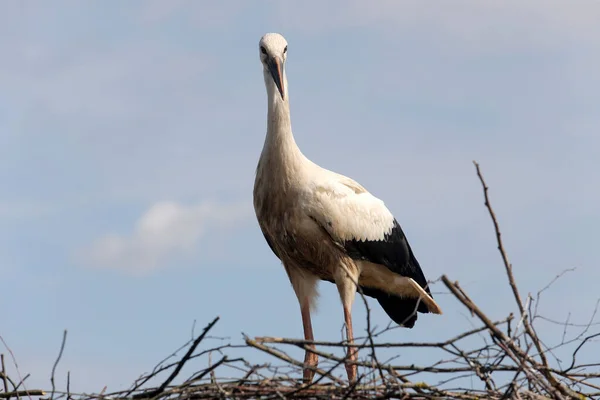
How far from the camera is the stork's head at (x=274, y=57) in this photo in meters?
6.53

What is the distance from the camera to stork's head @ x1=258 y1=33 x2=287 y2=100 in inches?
257

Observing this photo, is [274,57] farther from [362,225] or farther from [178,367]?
[178,367]

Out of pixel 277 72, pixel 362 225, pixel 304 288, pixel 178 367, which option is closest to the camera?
pixel 178 367

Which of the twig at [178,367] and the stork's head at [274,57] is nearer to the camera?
the twig at [178,367]

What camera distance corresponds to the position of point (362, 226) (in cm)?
674

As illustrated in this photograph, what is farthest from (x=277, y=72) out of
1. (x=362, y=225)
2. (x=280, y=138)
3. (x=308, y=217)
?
(x=362, y=225)

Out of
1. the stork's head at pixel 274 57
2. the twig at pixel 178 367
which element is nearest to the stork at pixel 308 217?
the stork's head at pixel 274 57

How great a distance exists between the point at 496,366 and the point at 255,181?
232 cm

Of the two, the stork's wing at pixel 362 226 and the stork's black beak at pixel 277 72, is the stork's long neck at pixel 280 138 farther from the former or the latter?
the stork's wing at pixel 362 226

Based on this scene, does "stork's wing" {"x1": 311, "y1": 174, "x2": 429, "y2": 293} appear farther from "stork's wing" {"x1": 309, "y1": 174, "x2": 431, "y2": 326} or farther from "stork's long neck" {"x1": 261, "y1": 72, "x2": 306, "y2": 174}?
"stork's long neck" {"x1": 261, "y1": 72, "x2": 306, "y2": 174}

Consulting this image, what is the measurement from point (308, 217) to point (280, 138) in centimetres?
52

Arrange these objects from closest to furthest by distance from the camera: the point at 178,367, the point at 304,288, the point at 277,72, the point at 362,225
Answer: the point at 178,367 < the point at 277,72 < the point at 362,225 < the point at 304,288

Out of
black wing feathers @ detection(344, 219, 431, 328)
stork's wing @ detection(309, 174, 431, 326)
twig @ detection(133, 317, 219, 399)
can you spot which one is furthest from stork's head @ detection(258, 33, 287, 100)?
twig @ detection(133, 317, 219, 399)

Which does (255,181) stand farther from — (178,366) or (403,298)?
(178,366)
